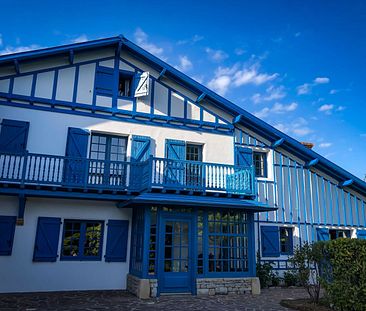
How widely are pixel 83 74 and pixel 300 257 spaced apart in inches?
376

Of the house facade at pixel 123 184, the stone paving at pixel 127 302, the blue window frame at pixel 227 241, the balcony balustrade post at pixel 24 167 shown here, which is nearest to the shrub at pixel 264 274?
the house facade at pixel 123 184

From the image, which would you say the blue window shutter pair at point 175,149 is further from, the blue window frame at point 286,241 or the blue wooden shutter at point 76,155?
the blue window frame at point 286,241

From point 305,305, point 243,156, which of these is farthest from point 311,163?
point 305,305

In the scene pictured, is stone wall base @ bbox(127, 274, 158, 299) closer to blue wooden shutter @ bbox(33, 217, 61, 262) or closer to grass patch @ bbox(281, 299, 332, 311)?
blue wooden shutter @ bbox(33, 217, 61, 262)

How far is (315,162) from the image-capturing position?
15.0 metres

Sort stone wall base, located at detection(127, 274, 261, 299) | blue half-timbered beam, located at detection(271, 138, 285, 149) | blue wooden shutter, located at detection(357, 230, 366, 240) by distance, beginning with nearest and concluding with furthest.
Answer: stone wall base, located at detection(127, 274, 261, 299) → blue half-timbered beam, located at detection(271, 138, 285, 149) → blue wooden shutter, located at detection(357, 230, 366, 240)

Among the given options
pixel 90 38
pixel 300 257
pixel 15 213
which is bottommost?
pixel 300 257

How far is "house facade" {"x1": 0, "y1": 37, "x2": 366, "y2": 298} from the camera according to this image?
10641mm

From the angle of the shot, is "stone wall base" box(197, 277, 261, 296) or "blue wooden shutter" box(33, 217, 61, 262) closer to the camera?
"blue wooden shutter" box(33, 217, 61, 262)

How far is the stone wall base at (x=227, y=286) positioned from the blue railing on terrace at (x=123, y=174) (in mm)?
2926

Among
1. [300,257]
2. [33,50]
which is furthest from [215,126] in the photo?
[33,50]

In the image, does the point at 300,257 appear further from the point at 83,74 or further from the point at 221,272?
the point at 83,74

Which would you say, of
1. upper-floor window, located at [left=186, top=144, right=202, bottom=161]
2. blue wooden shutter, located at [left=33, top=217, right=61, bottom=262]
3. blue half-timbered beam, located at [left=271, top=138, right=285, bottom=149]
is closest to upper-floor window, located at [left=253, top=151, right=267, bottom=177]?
blue half-timbered beam, located at [left=271, top=138, right=285, bottom=149]

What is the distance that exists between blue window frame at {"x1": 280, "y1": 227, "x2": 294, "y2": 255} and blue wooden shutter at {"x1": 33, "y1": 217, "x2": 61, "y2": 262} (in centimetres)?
877
